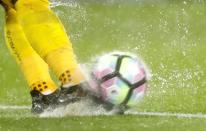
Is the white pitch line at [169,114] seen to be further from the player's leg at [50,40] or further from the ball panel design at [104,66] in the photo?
the player's leg at [50,40]

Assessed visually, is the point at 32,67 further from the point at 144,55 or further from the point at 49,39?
the point at 144,55

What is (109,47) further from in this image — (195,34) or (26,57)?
(26,57)

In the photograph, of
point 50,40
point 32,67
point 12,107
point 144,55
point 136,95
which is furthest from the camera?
point 144,55

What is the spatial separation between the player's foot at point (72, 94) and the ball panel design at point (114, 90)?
15 cm

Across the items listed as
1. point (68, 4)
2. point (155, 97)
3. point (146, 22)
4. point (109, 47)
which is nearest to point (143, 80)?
point (155, 97)

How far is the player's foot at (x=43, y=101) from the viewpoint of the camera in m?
6.16

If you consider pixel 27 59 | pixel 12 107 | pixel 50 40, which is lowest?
pixel 12 107

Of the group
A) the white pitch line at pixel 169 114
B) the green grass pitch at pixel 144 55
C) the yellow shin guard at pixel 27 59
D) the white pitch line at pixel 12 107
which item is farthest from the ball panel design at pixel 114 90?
the white pitch line at pixel 12 107

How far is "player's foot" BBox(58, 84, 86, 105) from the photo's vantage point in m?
5.99

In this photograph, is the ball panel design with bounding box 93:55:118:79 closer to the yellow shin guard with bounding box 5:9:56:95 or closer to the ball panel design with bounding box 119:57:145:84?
the ball panel design with bounding box 119:57:145:84

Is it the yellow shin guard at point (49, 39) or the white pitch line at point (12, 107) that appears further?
the white pitch line at point (12, 107)

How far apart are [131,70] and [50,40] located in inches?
24.6

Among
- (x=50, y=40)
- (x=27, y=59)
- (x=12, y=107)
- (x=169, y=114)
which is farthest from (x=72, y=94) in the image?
(x=12, y=107)

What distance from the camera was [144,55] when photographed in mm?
11820
